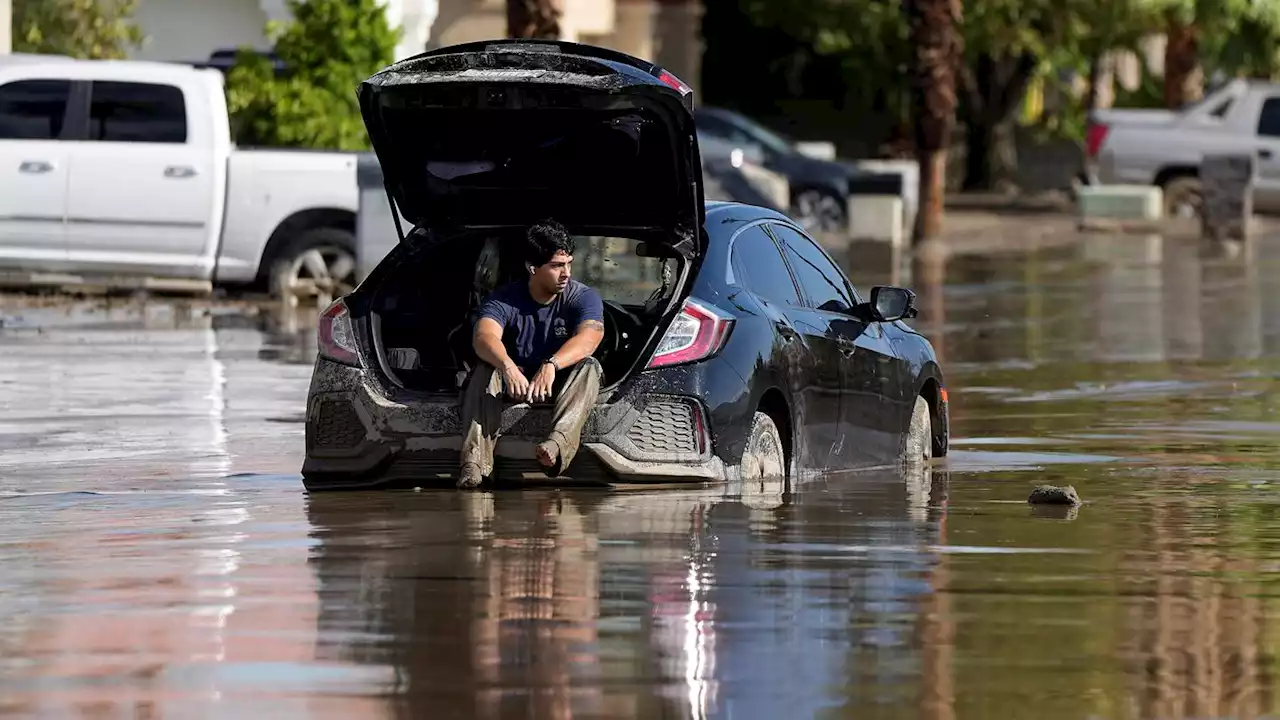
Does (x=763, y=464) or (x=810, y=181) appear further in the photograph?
(x=810, y=181)

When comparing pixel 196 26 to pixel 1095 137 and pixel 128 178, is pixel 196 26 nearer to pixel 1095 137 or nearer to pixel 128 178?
pixel 128 178

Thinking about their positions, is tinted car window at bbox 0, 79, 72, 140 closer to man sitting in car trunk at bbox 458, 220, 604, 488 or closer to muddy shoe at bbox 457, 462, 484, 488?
man sitting in car trunk at bbox 458, 220, 604, 488

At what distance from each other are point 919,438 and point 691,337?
9.12ft

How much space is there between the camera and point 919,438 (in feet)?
49.8

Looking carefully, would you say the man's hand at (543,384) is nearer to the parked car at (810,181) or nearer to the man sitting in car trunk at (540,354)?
the man sitting in car trunk at (540,354)

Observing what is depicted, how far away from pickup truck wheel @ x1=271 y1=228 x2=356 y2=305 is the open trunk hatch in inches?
542

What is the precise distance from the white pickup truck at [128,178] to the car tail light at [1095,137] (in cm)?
2201

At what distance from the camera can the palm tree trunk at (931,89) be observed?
40.5 metres

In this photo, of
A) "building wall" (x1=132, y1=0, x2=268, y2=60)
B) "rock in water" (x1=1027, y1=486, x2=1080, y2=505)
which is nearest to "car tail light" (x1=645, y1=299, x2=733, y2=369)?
"rock in water" (x1=1027, y1=486, x2=1080, y2=505)

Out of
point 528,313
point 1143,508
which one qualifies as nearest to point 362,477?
point 528,313

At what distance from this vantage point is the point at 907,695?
317 inches

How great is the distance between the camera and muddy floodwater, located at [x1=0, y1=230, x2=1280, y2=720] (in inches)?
321

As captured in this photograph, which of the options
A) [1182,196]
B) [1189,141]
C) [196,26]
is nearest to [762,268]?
[196,26]

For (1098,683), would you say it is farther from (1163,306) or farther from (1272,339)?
(1163,306)
